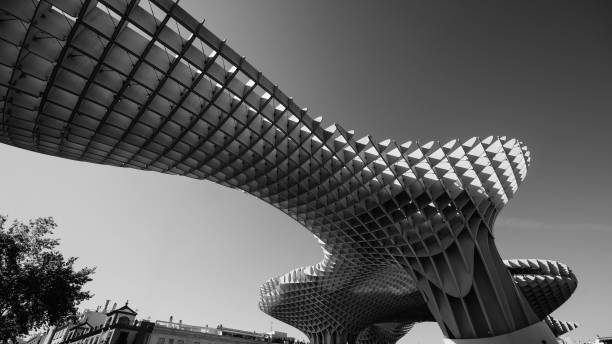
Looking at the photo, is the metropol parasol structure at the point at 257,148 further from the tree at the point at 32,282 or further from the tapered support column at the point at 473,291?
the tree at the point at 32,282

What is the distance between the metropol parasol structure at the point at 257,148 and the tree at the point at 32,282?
710 centimetres

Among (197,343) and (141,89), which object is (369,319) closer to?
(197,343)

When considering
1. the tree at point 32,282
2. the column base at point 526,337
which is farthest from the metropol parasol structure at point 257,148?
the tree at point 32,282

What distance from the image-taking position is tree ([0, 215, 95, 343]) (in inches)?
944

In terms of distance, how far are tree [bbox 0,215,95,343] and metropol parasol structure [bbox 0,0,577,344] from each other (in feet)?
23.3

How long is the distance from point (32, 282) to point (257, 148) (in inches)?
783

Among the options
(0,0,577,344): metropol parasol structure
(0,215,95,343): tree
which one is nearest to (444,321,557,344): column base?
(0,0,577,344): metropol parasol structure

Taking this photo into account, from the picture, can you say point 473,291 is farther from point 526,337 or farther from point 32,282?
point 32,282

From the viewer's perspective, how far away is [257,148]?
26.8m

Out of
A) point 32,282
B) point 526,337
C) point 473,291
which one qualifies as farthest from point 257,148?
point 526,337

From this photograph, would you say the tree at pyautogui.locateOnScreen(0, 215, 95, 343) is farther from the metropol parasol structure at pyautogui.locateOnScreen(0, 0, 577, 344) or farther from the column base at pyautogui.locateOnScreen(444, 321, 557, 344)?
the column base at pyautogui.locateOnScreen(444, 321, 557, 344)

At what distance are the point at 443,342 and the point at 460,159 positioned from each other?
19.7m

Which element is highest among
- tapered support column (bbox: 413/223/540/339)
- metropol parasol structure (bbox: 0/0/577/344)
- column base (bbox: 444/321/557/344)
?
metropol parasol structure (bbox: 0/0/577/344)

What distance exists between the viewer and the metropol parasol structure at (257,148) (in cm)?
1667
